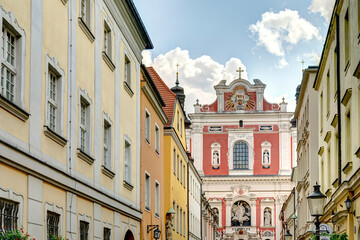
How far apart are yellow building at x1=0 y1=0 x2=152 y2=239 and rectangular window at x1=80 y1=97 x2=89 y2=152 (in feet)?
0.07

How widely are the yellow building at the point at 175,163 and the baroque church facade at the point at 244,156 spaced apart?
41390mm

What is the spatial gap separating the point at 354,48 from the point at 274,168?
220ft

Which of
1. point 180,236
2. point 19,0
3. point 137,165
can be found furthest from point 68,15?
point 180,236

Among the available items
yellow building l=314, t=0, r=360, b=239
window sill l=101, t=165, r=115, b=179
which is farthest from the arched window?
window sill l=101, t=165, r=115, b=179

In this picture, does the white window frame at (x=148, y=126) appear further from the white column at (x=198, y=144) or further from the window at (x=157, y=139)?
the white column at (x=198, y=144)

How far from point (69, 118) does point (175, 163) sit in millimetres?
19735

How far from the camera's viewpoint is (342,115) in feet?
57.2

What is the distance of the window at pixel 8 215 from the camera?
10.2 meters

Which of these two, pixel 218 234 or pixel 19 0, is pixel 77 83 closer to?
pixel 19 0

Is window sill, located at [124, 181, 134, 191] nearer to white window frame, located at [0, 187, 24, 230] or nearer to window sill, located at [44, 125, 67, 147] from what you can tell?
window sill, located at [44, 125, 67, 147]

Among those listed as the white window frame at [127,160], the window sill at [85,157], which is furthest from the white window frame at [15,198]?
the white window frame at [127,160]

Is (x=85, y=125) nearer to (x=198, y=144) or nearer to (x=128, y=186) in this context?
(x=128, y=186)

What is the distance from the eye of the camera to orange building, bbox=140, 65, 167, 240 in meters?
23.1

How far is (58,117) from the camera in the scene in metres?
13.3
